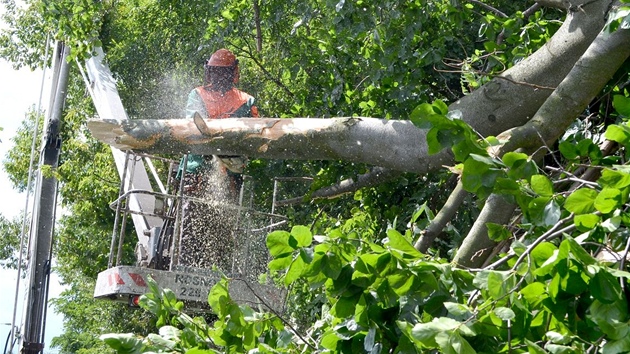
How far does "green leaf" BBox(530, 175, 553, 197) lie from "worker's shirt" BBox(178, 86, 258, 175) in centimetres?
560

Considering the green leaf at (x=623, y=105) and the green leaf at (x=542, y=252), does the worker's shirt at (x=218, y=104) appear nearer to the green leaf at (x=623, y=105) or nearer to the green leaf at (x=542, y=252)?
the green leaf at (x=623, y=105)

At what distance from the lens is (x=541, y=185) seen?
321 centimetres

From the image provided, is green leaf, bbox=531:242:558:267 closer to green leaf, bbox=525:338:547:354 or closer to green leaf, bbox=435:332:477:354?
green leaf, bbox=525:338:547:354

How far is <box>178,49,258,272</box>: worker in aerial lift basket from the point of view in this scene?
9.11m

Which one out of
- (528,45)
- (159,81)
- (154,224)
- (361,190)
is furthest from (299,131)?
(159,81)

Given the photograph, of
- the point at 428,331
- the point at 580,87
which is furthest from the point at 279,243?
the point at 580,87

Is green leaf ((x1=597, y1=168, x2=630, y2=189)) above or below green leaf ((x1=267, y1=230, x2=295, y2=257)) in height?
above

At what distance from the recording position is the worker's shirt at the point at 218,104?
8.75 meters

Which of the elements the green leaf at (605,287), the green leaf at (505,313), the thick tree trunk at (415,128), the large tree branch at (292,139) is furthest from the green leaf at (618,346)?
the large tree branch at (292,139)

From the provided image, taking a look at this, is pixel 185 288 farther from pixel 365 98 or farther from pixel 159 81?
pixel 159 81

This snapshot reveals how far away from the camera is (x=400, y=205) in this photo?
9.21 meters

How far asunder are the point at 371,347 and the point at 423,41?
568 centimetres

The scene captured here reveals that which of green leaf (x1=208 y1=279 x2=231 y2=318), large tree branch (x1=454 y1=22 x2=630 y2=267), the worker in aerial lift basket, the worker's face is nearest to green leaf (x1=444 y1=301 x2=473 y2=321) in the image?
green leaf (x1=208 y1=279 x2=231 y2=318)

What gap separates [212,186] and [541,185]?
633cm
